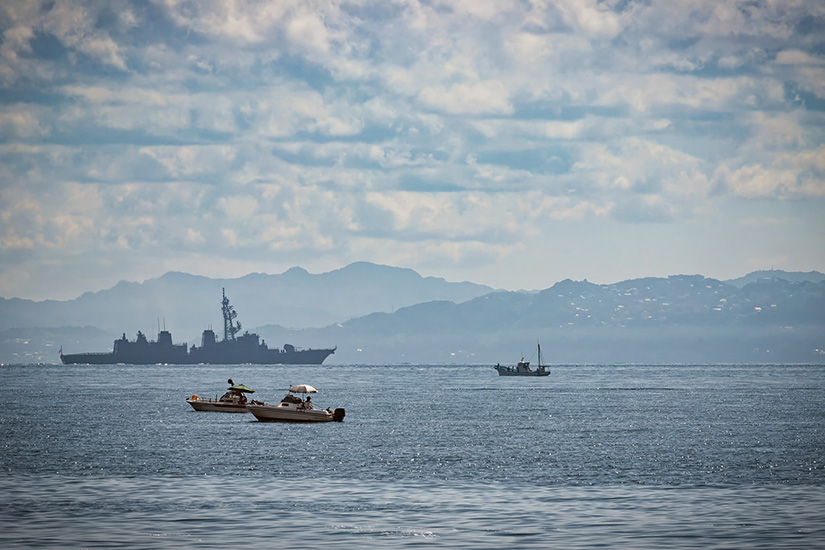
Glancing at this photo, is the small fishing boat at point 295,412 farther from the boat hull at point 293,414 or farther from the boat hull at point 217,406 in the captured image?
the boat hull at point 217,406

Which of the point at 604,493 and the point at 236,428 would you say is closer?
the point at 604,493

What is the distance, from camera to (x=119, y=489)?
52.6 metres

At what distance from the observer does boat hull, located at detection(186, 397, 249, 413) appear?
397 feet

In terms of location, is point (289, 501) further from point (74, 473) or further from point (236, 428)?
point (236, 428)

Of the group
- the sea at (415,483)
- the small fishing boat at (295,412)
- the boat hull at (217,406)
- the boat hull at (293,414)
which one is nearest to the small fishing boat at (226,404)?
the boat hull at (217,406)

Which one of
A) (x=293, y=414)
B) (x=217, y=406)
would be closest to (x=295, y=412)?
A: (x=293, y=414)

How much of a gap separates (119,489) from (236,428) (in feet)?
145

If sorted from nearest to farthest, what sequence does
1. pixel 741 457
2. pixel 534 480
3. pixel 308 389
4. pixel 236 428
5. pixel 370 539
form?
pixel 370 539 → pixel 534 480 → pixel 741 457 → pixel 236 428 → pixel 308 389

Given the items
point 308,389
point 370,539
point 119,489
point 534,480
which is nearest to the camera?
point 370,539

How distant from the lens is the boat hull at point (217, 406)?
121 m

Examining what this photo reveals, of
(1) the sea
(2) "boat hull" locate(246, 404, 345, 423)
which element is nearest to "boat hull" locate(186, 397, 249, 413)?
(2) "boat hull" locate(246, 404, 345, 423)

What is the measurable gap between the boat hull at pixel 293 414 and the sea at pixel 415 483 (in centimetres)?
261

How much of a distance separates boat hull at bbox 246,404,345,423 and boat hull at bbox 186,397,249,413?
13.9 metres

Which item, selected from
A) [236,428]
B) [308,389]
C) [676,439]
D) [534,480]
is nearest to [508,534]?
[534,480]
